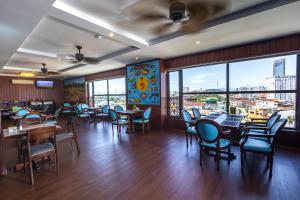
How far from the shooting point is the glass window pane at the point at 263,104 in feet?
11.4

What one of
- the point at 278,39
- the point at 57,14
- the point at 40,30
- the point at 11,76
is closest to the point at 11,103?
the point at 11,76

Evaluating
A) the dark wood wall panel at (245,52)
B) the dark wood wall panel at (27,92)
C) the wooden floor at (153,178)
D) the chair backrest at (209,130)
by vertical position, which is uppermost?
the dark wood wall panel at (245,52)

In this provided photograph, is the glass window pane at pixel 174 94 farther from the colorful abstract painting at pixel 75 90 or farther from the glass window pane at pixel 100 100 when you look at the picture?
the colorful abstract painting at pixel 75 90

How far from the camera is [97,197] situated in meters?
1.83

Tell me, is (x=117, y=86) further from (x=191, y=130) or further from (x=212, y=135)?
(x=212, y=135)

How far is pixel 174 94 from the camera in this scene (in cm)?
538

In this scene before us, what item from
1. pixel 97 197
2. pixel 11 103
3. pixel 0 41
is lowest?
pixel 97 197

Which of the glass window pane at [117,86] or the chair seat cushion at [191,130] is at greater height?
the glass window pane at [117,86]

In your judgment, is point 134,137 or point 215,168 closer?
point 215,168

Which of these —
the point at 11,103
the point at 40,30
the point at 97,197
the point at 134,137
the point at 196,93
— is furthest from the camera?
the point at 11,103

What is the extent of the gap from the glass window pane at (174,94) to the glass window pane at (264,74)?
70.2 inches

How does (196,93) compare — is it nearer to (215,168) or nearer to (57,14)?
(215,168)

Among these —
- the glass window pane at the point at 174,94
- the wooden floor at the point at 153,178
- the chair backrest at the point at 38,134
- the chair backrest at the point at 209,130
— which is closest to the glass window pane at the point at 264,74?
the wooden floor at the point at 153,178

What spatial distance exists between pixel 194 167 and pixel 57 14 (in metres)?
3.38
